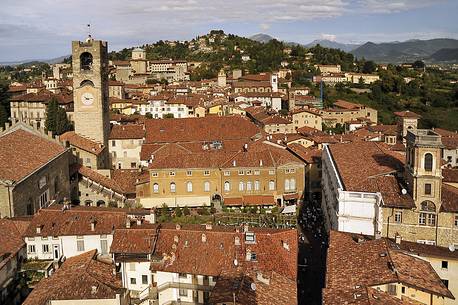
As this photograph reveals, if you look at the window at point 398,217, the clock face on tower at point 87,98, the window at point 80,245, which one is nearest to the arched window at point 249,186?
the window at point 398,217

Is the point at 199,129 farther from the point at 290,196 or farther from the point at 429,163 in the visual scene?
the point at 429,163

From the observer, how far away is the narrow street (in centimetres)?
3003

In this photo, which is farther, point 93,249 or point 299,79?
point 299,79

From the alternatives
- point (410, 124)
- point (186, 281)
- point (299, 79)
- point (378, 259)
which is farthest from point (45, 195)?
point (299, 79)

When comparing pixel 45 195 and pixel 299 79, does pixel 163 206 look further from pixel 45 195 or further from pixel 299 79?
pixel 299 79

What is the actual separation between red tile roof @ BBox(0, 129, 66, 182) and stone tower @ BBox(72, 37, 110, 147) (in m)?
11.7

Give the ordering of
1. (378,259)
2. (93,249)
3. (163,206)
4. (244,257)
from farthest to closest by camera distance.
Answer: (163,206)
(93,249)
(244,257)
(378,259)

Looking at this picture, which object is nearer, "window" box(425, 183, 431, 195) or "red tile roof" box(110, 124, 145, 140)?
"window" box(425, 183, 431, 195)

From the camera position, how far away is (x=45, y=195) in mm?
39312

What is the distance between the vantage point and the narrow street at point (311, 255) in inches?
1182

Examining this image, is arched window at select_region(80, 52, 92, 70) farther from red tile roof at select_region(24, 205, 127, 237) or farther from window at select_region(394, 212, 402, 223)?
window at select_region(394, 212, 402, 223)

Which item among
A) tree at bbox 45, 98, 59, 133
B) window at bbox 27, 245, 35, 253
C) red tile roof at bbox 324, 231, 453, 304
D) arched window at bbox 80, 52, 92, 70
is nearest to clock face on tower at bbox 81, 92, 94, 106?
arched window at bbox 80, 52, 92, 70

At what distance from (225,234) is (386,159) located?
53.1 feet

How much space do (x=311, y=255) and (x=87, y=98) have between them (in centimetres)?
3314
